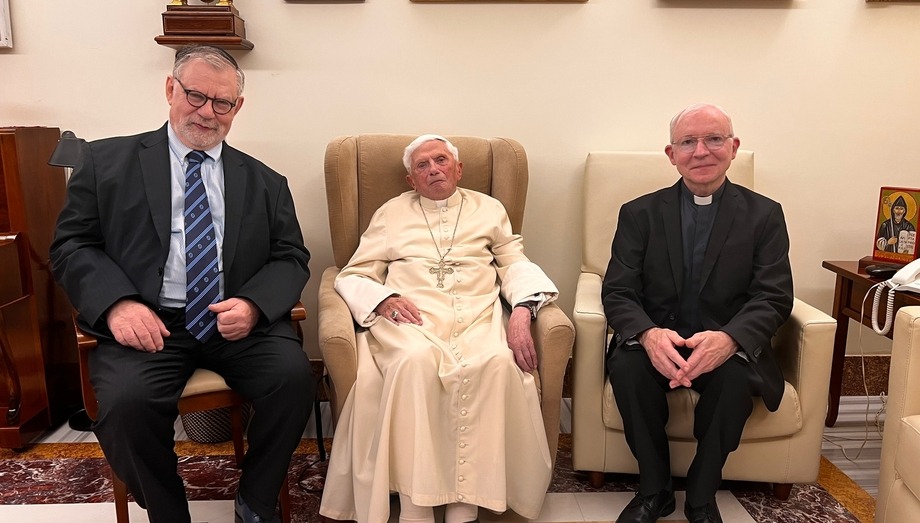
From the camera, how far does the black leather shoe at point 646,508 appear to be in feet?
6.81

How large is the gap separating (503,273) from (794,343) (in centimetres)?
98

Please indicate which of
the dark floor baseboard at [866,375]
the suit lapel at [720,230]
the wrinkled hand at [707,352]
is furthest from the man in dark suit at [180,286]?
the dark floor baseboard at [866,375]

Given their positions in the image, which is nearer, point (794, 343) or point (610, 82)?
point (794, 343)

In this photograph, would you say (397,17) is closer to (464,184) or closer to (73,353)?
(464,184)

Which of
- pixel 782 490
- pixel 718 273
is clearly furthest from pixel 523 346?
pixel 782 490

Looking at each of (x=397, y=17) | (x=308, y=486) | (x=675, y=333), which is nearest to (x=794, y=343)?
(x=675, y=333)

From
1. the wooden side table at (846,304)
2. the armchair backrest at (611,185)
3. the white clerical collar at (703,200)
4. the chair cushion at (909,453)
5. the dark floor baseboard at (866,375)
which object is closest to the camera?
the chair cushion at (909,453)

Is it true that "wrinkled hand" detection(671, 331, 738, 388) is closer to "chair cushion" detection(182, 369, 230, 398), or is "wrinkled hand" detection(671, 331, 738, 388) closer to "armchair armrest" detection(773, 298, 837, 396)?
"armchair armrest" detection(773, 298, 837, 396)

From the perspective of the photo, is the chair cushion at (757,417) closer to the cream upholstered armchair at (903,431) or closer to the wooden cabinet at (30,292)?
the cream upholstered armchair at (903,431)

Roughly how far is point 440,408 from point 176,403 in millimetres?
738

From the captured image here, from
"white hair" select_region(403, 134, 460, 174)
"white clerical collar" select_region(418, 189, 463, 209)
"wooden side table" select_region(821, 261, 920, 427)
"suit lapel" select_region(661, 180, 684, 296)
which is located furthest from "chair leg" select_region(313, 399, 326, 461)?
"wooden side table" select_region(821, 261, 920, 427)

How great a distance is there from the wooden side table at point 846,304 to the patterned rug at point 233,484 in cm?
38

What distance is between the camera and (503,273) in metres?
2.49

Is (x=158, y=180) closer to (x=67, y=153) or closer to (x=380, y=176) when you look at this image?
(x=67, y=153)
